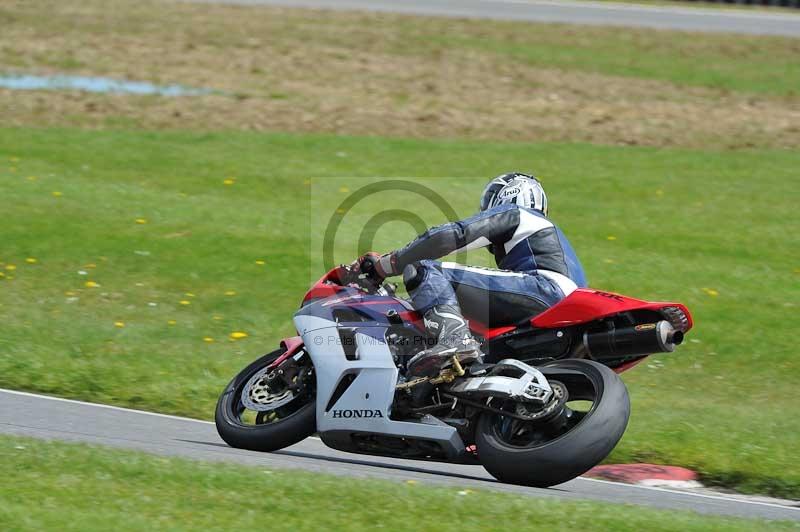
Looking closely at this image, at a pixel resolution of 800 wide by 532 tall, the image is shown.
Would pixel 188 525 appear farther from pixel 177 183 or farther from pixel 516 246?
pixel 177 183

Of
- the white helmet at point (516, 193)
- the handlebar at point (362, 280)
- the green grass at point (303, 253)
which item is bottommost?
the green grass at point (303, 253)

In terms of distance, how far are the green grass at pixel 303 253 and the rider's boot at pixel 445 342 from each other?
2.06 meters

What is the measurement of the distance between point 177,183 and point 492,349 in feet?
32.8

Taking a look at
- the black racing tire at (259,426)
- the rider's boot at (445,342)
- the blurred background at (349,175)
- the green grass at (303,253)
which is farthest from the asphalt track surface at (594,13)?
the rider's boot at (445,342)

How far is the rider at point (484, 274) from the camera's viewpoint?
7180 mm

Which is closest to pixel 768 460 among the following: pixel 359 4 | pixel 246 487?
pixel 246 487

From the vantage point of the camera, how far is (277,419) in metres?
7.79

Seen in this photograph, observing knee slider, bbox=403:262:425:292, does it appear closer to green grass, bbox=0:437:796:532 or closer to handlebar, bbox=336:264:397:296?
handlebar, bbox=336:264:397:296

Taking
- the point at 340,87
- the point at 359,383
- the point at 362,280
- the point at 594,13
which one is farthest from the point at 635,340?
the point at 594,13

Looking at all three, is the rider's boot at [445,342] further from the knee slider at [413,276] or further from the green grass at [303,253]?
the green grass at [303,253]

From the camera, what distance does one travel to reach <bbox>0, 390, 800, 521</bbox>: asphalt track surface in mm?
7172

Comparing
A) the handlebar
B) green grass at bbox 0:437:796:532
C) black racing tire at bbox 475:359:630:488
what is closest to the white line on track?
the handlebar

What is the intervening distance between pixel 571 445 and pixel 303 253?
25.2 ft

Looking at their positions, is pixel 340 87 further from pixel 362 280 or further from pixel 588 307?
pixel 588 307
